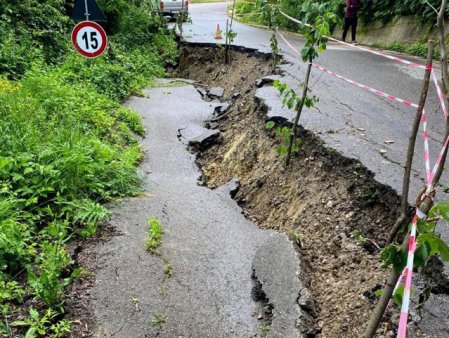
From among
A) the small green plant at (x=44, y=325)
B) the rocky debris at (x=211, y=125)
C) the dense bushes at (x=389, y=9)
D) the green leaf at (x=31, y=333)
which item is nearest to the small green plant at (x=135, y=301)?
the small green plant at (x=44, y=325)

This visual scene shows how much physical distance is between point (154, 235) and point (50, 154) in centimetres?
153

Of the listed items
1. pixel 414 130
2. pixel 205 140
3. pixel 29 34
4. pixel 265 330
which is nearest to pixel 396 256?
pixel 414 130

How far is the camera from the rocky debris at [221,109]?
27.4 ft

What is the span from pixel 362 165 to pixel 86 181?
3.03 metres

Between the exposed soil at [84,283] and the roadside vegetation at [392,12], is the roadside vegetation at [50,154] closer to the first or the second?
the exposed soil at [84,283]

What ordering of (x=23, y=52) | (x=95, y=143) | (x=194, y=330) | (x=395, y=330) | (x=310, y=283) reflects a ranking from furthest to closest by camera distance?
1. (x=23, y=52)
2. (x=95, y=143)
3. (x=310, y=283)
4. (x=194, y=330)
5. (x=395, y=330)

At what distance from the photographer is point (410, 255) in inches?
66.3

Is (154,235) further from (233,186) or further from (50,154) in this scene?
(233,186)

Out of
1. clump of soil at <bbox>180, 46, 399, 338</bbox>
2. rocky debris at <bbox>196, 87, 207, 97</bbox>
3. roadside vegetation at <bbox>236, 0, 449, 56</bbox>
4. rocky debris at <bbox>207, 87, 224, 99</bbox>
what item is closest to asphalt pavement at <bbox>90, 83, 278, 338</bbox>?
clump of soil at <bbox>180, 46, 399, 338</bbox>

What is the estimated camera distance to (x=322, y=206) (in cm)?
418

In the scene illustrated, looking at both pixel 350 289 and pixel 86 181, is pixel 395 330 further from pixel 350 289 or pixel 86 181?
pixel 86 181

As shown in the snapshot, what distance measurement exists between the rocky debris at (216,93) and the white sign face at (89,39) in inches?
139

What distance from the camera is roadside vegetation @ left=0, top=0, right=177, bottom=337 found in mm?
3156

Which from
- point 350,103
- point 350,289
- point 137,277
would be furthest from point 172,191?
point 350,103
